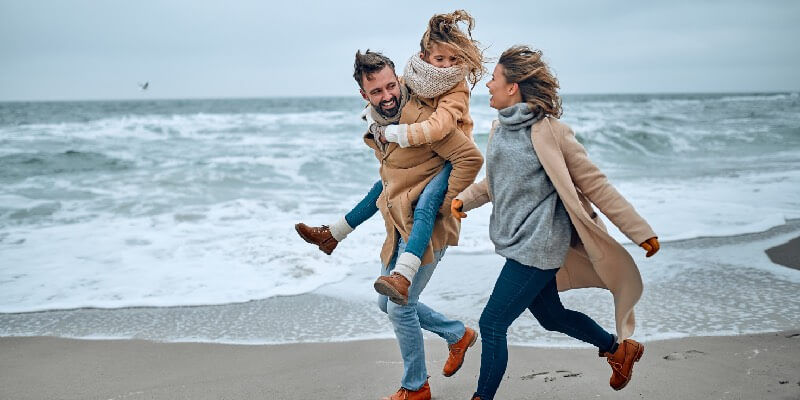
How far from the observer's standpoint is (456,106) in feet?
9.73

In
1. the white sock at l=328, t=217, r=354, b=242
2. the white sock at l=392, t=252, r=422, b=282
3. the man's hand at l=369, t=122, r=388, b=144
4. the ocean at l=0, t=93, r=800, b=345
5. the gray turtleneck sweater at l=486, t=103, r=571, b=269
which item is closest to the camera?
the gray turtleneck sweater at l=486, t=103, r=571, b=269

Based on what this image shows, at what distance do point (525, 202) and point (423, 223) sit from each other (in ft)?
1.43

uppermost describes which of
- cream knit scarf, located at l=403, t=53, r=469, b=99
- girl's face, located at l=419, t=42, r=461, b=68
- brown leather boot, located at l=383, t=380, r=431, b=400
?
girl's face, located at l=419, t=42, r=461, b=68

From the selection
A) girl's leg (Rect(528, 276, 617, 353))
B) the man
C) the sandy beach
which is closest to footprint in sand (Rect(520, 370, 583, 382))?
the sandy beach

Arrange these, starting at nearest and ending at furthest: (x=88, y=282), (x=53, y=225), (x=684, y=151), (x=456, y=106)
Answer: (x=456, y=106) < (x=88, y=282) < (x=53, y=225) < (x=684, y=151)

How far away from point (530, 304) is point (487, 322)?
0.23m

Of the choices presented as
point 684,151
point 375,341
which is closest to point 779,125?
point 684,151

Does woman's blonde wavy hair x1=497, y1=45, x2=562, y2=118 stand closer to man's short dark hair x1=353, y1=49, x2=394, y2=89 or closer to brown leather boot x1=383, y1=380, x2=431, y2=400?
man's short dark hair x1=353, y1=49, x2=394, y2=89

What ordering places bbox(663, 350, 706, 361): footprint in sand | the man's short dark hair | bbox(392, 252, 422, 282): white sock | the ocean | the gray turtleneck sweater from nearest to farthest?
the gray turtleneck sweater
bbox(392, 252, 422, 282): white sock
the man's short dark hair
bbox(663, 350, 706, 361): footprint in sand
the ocean

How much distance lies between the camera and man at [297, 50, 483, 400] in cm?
299

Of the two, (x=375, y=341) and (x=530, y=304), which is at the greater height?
(x=530, y=304)

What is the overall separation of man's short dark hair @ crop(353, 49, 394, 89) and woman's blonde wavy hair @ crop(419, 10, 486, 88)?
18 centimetres

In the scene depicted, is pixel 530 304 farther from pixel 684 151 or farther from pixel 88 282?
pixel 684 151

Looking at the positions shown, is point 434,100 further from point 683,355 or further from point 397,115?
point 683,355
